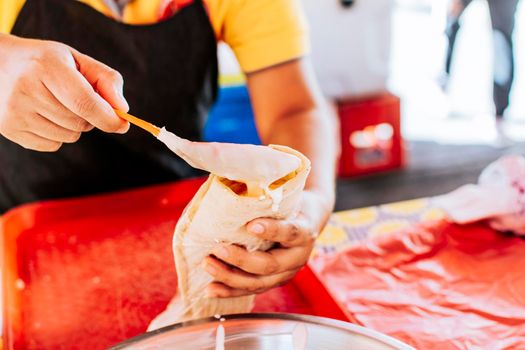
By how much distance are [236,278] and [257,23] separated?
632 mm

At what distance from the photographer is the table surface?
124 cm

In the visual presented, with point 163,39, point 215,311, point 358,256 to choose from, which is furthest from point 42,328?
point 163,39

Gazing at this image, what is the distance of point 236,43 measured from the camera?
130cm

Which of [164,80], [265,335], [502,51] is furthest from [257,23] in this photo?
[502,51]

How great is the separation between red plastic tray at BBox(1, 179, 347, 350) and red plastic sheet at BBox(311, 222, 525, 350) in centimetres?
8

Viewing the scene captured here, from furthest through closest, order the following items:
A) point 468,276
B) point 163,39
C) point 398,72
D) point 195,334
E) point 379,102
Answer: point 398,72, point 379,102, point 163,39, point 468,276, point 195,334

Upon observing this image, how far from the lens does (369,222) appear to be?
1317 mm

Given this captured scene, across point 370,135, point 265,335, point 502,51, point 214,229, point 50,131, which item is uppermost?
point 50,131

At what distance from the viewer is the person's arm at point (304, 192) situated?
0.83 metres

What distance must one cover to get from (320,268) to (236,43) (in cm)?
55

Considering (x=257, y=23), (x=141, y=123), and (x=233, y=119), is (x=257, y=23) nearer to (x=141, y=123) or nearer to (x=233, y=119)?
(x=141, y=123)

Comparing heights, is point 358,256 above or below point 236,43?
below

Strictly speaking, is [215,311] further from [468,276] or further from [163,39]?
[163,39]

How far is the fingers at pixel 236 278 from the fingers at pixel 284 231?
6 centimetres
